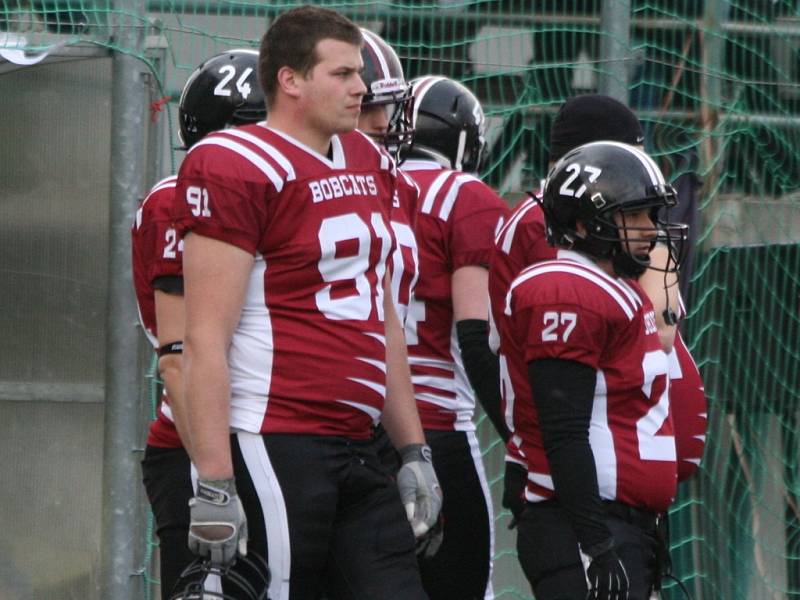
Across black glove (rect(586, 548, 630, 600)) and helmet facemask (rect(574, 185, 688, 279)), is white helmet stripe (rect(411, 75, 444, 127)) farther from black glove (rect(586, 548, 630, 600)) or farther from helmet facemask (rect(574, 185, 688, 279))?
black glove (rect(586, 548, 630, 600))

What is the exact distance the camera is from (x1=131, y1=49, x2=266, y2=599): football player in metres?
4.15

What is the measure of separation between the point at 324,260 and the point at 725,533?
332cm

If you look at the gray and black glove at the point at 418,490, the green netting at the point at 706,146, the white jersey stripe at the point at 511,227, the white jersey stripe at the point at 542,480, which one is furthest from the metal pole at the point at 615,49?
the gray and black glove at the point at 418,490

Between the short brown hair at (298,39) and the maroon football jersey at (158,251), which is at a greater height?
the short brown hair at (298,39)

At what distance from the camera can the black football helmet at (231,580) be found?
3643 mm

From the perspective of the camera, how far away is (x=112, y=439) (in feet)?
18.2

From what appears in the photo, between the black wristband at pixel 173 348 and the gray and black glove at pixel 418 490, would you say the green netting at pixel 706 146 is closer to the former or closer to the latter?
the black wristband at pixel 173 348

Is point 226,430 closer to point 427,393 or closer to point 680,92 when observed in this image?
point 427,393

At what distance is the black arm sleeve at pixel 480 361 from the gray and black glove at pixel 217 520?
126 centimetres

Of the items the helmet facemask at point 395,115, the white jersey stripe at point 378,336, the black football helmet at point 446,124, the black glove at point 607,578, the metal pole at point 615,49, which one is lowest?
the black glove at point 607,578

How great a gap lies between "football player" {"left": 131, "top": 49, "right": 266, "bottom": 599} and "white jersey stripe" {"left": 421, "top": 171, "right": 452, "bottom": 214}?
2.09 feet

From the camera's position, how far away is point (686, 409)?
4.71 metres

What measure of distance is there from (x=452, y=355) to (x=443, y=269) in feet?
0.87

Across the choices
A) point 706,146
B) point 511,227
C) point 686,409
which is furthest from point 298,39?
point 706,146
